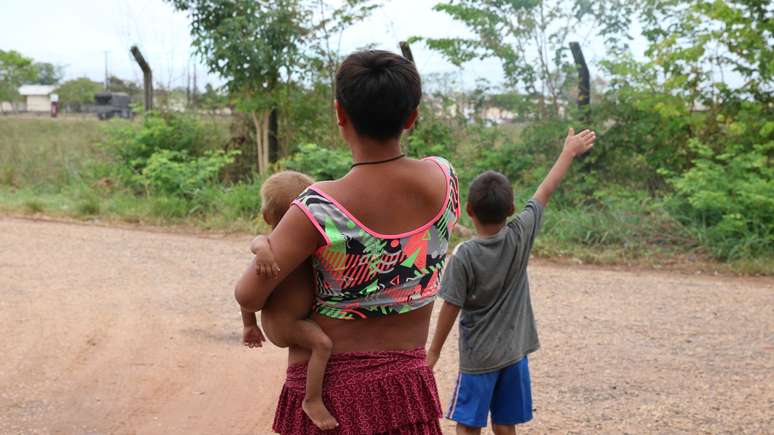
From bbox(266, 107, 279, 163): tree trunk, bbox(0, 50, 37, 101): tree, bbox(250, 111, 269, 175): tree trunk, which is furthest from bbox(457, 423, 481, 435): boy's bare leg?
bbox(0, 50, 37, 101): tree

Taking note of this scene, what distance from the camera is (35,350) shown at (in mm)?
5398

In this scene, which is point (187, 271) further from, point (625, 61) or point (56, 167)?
point (56, 167)

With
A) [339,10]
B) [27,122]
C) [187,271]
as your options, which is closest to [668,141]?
[339,10]

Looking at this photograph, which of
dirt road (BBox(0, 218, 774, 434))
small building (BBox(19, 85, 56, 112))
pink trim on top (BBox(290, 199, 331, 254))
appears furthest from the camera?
small building (BBox(19, 85, 56, 112))

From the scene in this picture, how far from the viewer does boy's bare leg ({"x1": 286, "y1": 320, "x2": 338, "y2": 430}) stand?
1.97 m

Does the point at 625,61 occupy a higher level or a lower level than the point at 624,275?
higher

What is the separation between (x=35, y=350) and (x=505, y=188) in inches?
142

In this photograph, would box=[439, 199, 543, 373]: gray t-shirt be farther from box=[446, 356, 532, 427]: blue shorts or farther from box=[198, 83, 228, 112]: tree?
box=[198, 83, 228, 112]: tree

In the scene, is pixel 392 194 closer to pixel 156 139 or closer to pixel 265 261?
pixel 265 261

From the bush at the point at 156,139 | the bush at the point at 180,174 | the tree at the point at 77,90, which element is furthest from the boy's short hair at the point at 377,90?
the tree at the point at 77,90

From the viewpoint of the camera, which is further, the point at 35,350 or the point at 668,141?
the point at 668,141

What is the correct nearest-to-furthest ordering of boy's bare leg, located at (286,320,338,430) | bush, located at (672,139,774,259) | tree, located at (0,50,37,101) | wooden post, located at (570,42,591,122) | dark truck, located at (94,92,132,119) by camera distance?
boy's bare leg, located at (286,320,338,430)
bush, located at (672,139,774,259)
wooden post, located at (570,42,591,122)
dark truck, located at (94,92,132,119)
tree, located at (0,50,37,101)

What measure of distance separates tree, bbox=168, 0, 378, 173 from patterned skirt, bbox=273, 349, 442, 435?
9841 mm

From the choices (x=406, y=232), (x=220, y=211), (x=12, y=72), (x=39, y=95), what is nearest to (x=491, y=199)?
(x=406, y=232)
